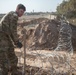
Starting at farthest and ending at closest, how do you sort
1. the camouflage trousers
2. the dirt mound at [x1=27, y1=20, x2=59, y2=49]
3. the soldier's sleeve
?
the dirt mound at [x1=27, y1=20, x2=59, y2=49]
the camouflage trousers
the soldier's sleeve

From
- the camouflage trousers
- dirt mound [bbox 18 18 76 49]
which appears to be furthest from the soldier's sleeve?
dirt mound [bbox 18 18 76 49]

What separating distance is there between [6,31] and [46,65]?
311cm

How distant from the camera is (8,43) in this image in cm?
604

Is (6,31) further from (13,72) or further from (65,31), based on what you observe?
(65,31)

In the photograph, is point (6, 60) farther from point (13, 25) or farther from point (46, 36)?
point (46, 36)

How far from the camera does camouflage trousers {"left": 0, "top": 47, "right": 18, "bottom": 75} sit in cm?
597

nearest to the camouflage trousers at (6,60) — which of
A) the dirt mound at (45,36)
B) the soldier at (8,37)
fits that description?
the soldier at (8,37)

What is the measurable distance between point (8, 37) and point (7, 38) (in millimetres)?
40

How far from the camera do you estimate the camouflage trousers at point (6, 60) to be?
597 cm

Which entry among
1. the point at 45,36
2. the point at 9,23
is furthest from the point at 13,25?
the point at 45,36

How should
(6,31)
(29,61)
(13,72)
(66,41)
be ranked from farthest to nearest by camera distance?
(66,41) < (29,61) < (13,72) < (6,31)

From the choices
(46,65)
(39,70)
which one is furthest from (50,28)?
(39,70)

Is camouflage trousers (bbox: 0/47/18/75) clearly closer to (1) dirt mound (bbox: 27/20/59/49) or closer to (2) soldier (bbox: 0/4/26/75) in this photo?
(2) soldier (bbox: 0/4/26/75)

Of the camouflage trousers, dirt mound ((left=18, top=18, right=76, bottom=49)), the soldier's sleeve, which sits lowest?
dirt mound ((left=18, top=18, right=76, bottom=49))
